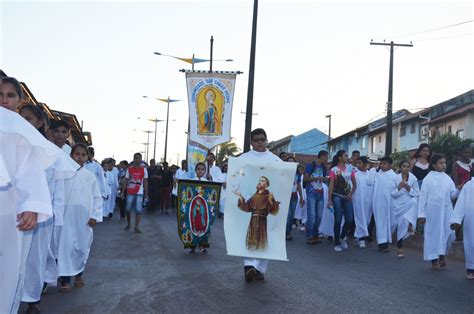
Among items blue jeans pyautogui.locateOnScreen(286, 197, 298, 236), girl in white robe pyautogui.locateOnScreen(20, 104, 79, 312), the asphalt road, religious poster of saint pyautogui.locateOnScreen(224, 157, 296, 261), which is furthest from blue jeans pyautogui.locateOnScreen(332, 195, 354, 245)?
girl in white robe pyautogui.locateOnScreen(20, 104, 79, 312)

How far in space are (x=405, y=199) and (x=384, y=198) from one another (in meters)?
0.41

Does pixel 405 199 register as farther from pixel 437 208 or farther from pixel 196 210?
pixel 196 210

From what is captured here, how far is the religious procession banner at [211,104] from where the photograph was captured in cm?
1591

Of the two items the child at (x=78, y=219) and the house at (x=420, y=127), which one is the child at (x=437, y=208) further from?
the house at (x=420, y=127)

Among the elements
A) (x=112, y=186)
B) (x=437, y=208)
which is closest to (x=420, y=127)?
(x=112, y=186)

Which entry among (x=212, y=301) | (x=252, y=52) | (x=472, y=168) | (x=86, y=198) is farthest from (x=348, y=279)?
(x=252, y=52)

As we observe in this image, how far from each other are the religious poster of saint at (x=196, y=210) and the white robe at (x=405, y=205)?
361 centimetres

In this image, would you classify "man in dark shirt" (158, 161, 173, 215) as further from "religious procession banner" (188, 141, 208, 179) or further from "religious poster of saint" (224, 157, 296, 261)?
"religious poster of saint" (224, 157, 296, 261)

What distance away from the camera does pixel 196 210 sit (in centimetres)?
1017

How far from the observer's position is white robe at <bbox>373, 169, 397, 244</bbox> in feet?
38.7

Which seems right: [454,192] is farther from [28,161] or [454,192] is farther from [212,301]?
[28,161]

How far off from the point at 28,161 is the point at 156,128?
269ft

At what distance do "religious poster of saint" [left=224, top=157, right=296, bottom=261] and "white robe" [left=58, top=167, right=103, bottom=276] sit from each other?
1.69 meters

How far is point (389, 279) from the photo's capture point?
782 cm
